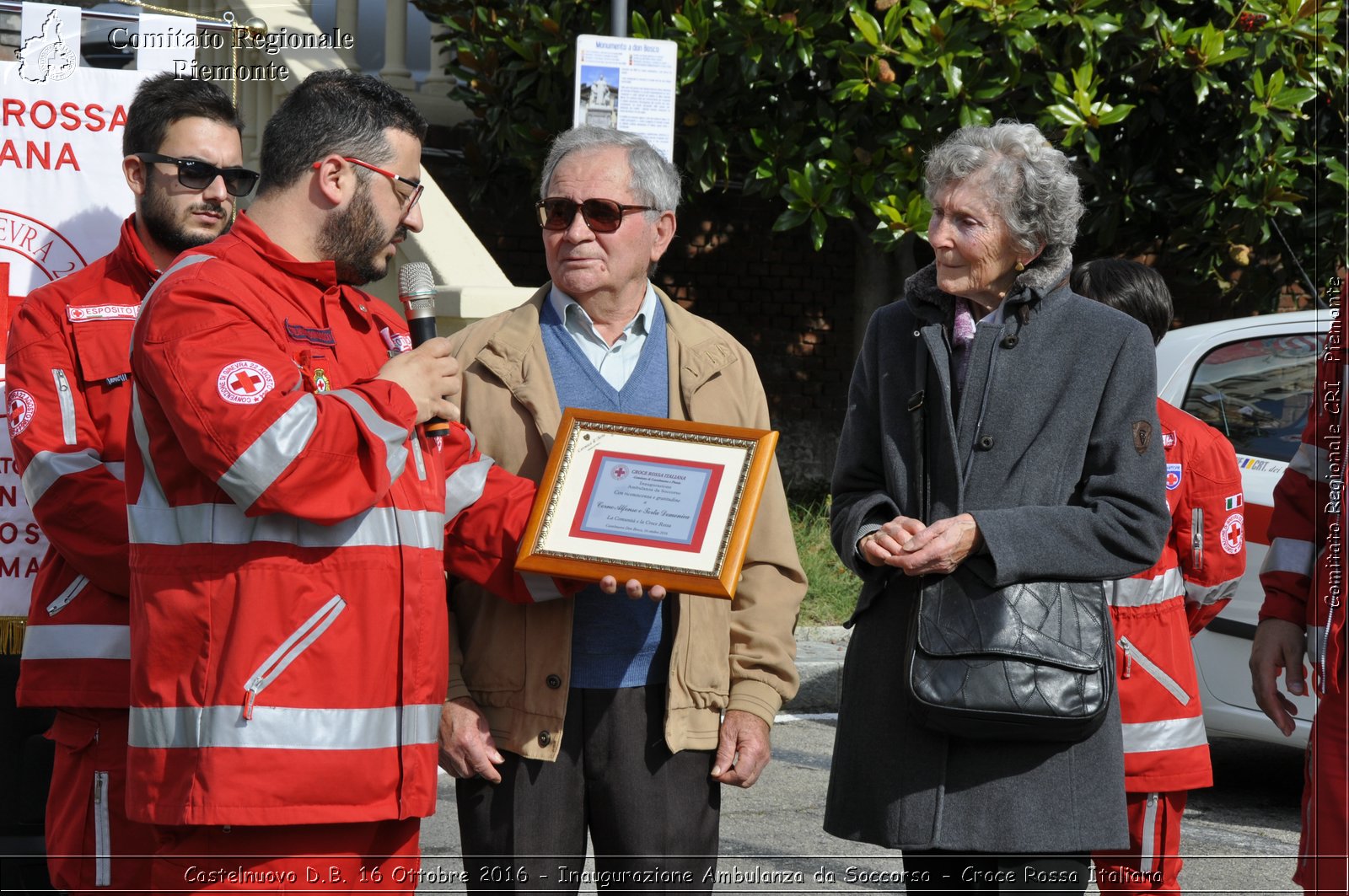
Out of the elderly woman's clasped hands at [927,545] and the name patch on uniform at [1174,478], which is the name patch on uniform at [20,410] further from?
the name patch on uniform at [1174,478]

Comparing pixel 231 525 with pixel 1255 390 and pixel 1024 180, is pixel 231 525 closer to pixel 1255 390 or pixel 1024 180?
pixel 1024 180

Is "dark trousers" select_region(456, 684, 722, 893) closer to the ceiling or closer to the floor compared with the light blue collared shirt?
closer to the floor

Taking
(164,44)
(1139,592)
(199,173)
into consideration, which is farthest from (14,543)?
(1139,592)

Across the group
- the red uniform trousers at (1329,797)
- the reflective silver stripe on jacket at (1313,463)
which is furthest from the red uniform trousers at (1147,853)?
the reflective silver stripe on jacket at (1313,463)

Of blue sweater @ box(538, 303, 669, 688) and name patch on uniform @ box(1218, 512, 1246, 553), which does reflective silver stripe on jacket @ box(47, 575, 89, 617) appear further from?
name patch on uniform @ box(1218, 512, 1246, 553)

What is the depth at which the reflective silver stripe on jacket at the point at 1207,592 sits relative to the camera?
14.3 feet

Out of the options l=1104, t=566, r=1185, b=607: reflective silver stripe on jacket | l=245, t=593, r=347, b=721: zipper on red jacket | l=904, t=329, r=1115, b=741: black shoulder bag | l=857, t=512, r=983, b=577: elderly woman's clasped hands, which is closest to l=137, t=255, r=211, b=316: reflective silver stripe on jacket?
l=245, t=593, r=347, b=721: zipper on red jacket

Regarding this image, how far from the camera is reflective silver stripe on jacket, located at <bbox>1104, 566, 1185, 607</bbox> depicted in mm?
4109

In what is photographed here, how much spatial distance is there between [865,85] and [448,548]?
6508 mm

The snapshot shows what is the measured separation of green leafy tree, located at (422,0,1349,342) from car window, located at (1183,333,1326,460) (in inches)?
85.5

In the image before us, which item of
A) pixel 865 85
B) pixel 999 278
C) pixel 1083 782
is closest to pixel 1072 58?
pixel 865 85

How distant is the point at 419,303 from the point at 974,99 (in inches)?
267

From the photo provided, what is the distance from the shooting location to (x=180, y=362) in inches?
104

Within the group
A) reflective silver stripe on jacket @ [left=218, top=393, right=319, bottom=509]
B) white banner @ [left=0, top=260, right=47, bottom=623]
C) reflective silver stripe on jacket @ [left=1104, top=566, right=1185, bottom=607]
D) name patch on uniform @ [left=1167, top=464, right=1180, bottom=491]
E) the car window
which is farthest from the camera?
the car window
